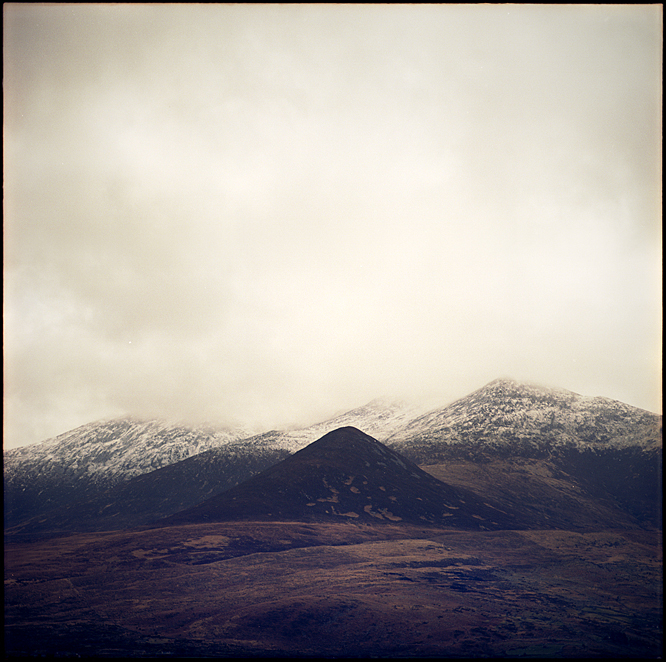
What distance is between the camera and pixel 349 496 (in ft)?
340

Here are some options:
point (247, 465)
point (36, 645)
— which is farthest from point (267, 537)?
point (247, 465)

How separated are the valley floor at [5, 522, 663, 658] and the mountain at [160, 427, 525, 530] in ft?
25.7

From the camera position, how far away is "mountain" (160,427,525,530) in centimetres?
9512

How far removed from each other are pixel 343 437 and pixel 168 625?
8438 cm

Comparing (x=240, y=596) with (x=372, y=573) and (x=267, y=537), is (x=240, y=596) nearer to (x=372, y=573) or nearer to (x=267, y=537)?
(x=372, y=573)

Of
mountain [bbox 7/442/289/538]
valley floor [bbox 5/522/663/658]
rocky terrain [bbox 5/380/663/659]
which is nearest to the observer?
valley floor [bbox 5/522/663/658]

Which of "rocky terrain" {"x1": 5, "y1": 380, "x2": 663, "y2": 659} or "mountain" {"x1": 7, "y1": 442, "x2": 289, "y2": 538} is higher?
"rocky terrain" {"x1": 5, "y1": 380, "x2": 663, "y2": 659}

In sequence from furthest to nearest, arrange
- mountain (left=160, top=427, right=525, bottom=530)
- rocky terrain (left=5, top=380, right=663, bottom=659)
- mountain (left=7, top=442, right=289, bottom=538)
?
Answer: mountain (left=7, top=442, right=289, bottom=538), mountain (left=160, top=427, right=525, bottom=530), rocky terrain (left=5, top=380, right=663, bottom=659)

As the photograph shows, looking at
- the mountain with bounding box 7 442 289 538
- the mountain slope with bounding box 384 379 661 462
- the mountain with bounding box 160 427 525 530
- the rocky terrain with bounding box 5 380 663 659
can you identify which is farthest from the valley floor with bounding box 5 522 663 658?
the mountain slope with bounding box 384 379 661 462

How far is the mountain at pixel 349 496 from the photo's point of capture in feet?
312

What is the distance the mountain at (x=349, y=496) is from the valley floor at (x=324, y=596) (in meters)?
7.83

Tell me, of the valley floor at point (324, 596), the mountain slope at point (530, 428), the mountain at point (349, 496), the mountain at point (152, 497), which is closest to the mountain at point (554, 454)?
the mountain slope at point (530, 428)

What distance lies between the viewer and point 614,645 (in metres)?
40.5

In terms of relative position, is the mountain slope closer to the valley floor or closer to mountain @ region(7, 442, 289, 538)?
mountain @ region(7, 442, 289, 538)
